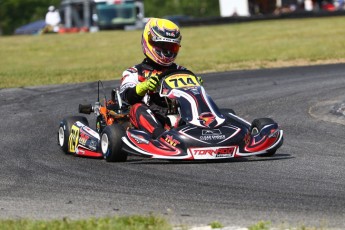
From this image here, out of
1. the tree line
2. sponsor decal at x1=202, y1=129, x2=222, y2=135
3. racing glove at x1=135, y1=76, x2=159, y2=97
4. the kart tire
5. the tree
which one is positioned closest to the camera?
sponsor decal at x1=202, y1=129, x2=222, y2=135

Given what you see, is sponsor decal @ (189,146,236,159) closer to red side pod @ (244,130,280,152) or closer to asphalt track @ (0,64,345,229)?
asphalt track @ (0,64,345,229)

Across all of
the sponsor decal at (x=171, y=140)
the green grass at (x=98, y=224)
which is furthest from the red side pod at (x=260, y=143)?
the green grass at (x=98, y=224)

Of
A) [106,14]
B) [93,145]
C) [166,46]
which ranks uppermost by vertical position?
[166,46]

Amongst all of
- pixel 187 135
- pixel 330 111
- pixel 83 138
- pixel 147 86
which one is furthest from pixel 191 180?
pixel 330 111

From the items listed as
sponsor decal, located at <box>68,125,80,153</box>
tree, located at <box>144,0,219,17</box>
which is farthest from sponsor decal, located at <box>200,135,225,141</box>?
tree, located at <box>144,0,219,17</box>

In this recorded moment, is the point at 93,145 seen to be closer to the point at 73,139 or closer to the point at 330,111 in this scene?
the point at 73,139

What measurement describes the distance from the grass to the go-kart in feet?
31.8

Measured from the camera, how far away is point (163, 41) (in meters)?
10.6

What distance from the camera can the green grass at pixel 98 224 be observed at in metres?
5.96

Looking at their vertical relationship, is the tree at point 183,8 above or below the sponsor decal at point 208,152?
below

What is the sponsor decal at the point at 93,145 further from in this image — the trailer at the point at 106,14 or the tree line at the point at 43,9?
the tree line at the point at 43,9

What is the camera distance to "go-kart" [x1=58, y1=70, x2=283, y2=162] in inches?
369

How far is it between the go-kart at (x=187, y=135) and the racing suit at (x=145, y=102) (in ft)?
0.37

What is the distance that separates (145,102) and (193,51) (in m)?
18.8
